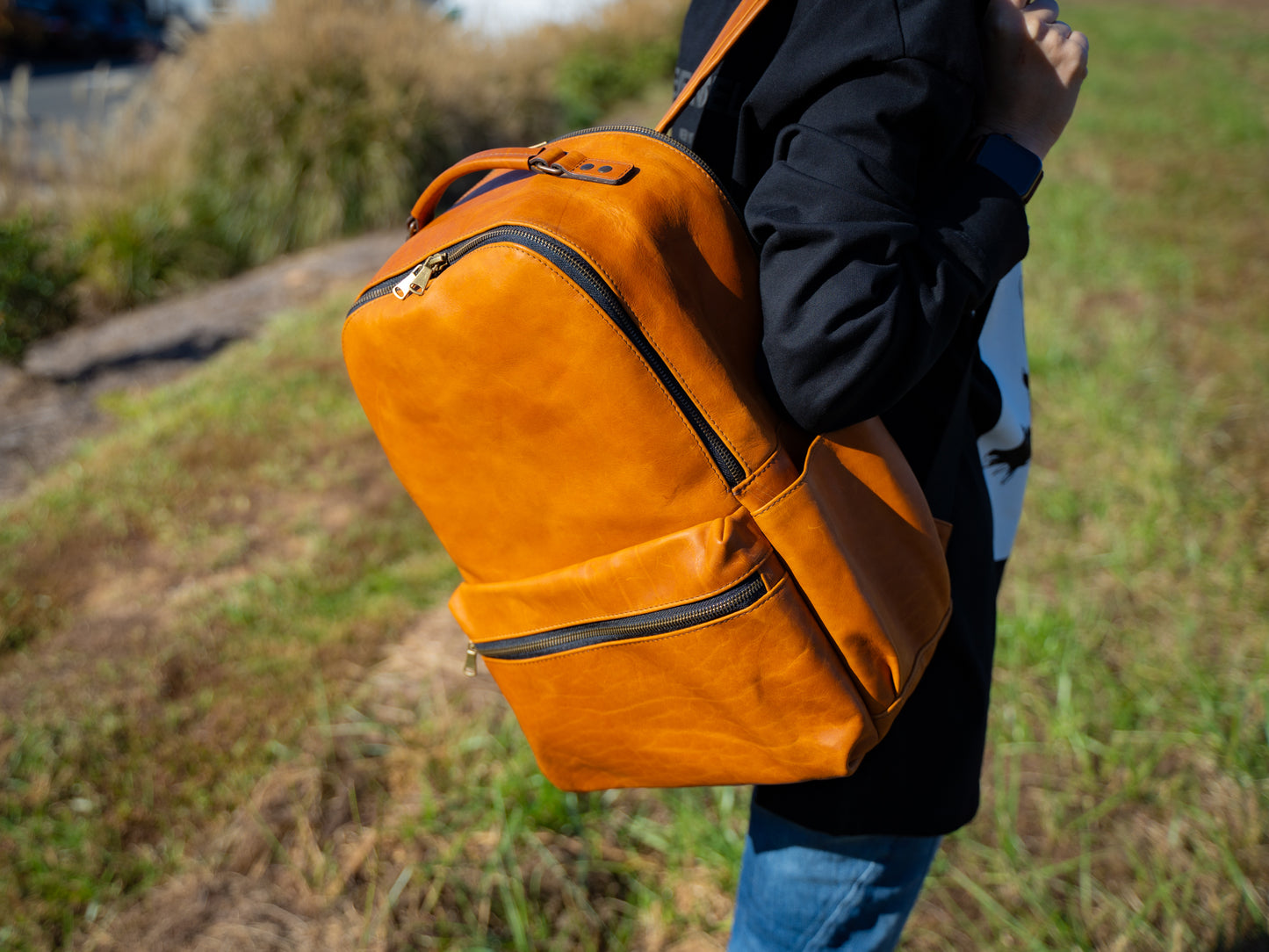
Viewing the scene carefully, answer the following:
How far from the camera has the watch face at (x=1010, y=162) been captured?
97 cm

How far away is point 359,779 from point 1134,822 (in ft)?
6.31

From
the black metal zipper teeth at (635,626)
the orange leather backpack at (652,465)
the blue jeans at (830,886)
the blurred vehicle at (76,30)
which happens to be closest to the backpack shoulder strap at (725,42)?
the orange leather backpack at (652,465)

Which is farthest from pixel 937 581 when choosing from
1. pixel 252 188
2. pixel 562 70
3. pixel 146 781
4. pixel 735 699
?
pixel 562 70

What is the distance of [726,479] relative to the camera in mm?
940

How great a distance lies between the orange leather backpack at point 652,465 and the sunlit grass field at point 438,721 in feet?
3.68

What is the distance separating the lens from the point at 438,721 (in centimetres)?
236

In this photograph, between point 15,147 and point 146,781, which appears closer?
point 146,781

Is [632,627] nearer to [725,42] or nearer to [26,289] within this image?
[725,42]

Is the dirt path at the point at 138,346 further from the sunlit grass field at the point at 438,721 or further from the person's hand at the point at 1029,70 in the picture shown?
the person's hand at the point at 1029,70

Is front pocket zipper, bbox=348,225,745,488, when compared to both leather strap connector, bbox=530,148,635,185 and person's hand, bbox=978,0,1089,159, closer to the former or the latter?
leather strap connector, bbox=530,148,635,185

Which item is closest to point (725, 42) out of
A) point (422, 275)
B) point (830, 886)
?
point (422, 275)

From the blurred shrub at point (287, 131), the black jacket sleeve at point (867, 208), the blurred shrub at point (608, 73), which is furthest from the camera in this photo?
the blurred shrub at point (608, 73)

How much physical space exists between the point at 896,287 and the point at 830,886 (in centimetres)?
81

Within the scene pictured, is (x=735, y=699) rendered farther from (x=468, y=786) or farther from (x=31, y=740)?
(x=31, y=740)
